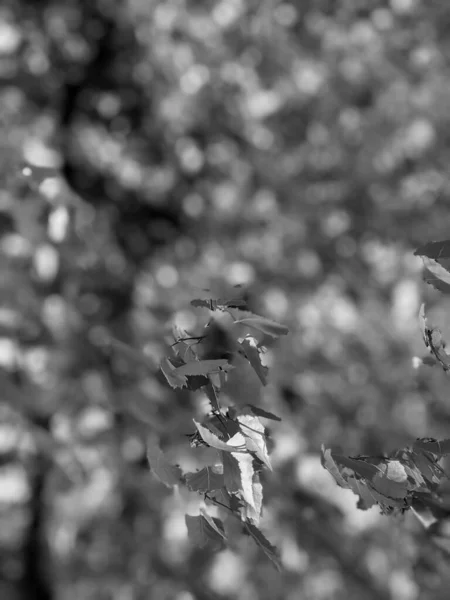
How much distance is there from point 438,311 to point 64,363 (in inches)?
38.6

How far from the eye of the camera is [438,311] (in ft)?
5.75

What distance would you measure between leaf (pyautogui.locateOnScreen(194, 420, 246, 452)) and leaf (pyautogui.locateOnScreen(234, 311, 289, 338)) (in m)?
0.08

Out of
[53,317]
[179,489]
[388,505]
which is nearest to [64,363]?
[53,317]

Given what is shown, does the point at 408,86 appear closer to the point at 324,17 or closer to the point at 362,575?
the point at 324,17

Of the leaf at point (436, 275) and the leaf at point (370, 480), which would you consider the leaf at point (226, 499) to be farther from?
the leaf at point (436, 275)

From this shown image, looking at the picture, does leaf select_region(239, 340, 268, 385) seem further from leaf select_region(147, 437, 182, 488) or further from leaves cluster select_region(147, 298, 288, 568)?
leaf select_region(147, 437, 182, 488)

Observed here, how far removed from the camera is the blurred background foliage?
5.80ft

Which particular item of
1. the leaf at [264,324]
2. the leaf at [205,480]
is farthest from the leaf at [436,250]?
the leaf at [205,480]

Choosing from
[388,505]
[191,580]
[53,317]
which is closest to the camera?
[388,505]

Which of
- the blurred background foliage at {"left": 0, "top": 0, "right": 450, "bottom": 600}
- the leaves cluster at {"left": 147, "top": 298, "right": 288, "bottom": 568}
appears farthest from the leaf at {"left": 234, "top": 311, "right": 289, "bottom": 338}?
the blurred background foliage at {"left": 0, "top": 0, "right": 450, "bottom": 600}

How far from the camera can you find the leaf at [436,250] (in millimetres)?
516

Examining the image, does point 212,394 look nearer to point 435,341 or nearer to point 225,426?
point 225,426

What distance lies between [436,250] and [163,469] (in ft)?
0.92

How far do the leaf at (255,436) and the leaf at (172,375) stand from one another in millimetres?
58
